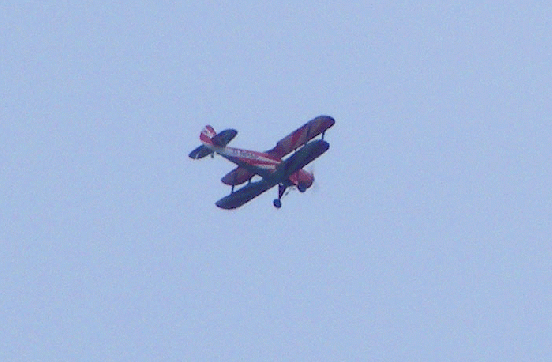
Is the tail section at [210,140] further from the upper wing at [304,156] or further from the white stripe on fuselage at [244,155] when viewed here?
the upper wing at [304,156]

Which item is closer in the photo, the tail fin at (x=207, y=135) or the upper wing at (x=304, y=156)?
the upper wing at (x=304, y=156)

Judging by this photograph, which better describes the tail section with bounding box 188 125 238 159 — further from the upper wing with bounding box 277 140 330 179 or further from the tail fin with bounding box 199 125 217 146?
the upper wing with bounding box 277 140 330 179

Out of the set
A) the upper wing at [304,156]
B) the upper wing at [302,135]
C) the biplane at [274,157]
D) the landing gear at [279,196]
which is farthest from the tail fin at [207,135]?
the landing gear at [279,196]

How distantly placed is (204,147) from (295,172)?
3800 mm

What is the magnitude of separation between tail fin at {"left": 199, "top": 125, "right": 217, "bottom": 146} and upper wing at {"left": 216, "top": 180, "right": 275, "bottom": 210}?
285cm

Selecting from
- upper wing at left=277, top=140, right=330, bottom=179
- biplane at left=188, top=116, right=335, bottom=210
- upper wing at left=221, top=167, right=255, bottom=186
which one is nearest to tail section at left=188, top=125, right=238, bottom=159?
biplane at left=188, top=116, right=335, bottom=210

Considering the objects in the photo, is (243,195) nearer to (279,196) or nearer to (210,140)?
(279,196)

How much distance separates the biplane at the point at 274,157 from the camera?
9231 centimetres

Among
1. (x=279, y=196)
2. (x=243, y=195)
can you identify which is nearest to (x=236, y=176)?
(x=243, y=195)

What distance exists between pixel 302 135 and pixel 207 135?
3.84m

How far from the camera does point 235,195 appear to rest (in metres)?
96.1

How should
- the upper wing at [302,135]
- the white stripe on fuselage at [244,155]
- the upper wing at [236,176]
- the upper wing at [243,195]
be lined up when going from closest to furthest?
the upper wing at [302,135]
the white stripe on fuselage at [244,155]
the upper wing at [243,195]
the upper wing at [236,176]

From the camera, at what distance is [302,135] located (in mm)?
94000

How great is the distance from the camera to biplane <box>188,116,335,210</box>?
303 ft
